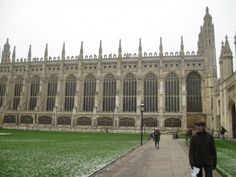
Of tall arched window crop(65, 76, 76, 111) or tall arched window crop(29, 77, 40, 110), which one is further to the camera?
tall arched window crop(29, 77, 40, 110)

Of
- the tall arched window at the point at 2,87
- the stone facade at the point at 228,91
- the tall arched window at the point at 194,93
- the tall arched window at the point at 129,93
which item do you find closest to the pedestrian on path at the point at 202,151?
the stone facade at the point at 228,91

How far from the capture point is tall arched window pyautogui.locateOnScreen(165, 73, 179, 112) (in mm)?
53875

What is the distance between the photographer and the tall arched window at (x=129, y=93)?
55.8 meters

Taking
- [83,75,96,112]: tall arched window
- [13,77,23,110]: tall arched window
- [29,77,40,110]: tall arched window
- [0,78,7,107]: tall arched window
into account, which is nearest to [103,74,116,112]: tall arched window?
[83,75,96,112]: tall arched window

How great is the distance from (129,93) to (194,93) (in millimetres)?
13283

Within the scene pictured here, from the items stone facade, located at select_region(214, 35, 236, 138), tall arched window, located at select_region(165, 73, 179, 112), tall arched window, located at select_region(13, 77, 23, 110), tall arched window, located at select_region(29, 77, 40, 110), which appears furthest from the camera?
tall arched window, located at select_region(13, 77, 23, 110)

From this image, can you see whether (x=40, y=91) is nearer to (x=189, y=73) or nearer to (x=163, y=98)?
(x=163, y=98)

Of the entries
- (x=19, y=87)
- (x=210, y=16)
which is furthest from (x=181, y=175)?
(x=19, y=87)

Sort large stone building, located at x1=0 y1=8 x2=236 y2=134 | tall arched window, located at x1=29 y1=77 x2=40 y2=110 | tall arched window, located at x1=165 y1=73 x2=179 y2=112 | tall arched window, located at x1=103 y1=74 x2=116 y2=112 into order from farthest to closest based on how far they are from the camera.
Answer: tall arched window, located at x1=29 y1=77 x2=40 y2=110, tall arched window, located at x1=103 y1=74 x2=116 y2=112, tall arched window, located at x1=165 y1=73 x2=179 y2=112, large stone building, located at x1=0 y1=8 x2=236 y2=134

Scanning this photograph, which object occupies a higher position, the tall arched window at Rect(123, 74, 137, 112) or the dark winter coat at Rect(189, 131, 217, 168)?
the tall arched window at Rect(123, 74, 137, 112)

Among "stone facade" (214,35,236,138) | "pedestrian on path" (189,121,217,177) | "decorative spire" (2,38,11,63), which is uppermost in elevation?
"decorative spire" (2,38,11,63)

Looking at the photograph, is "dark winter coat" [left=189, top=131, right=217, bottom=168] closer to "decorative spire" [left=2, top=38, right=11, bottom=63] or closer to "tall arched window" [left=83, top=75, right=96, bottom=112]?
"tall arched window" [left=83, top=75, right=96, bottom=112]

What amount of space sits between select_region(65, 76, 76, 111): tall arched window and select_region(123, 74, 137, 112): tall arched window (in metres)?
11.9

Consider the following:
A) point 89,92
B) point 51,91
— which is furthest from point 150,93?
point 51,91
